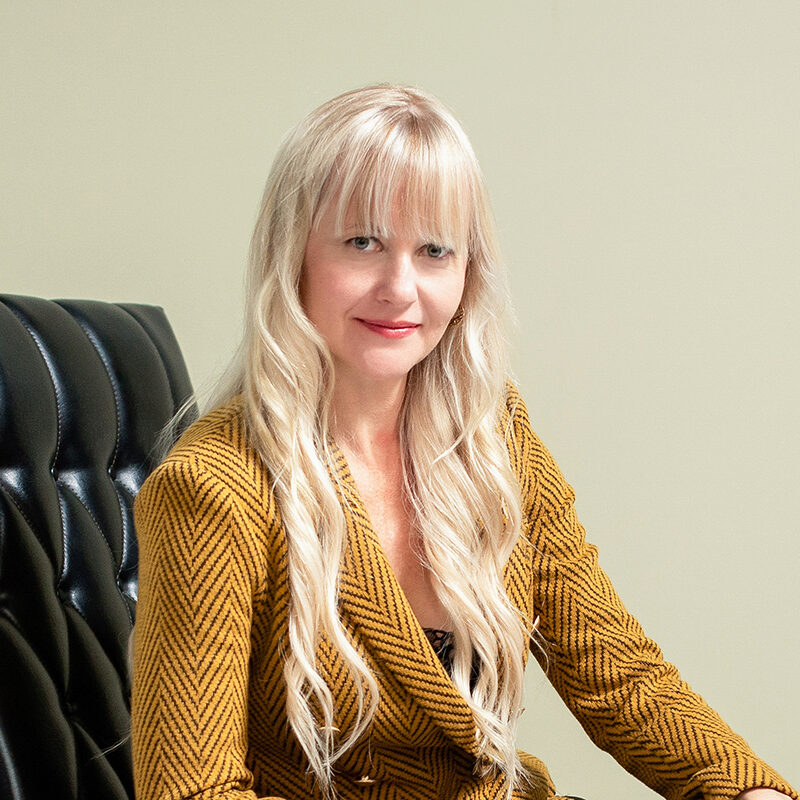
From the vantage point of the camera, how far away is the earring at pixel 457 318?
4.18 feet

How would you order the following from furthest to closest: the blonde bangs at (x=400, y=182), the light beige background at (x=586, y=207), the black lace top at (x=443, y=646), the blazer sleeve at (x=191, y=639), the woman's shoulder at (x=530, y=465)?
the light beige background at (x=586, y=207)
the woman's shoulder at (x=530, y=465)
the black lace top at (x=443, y=646)
the blonde bangs at (x=400, y=182)
the blazer sleeve at (x=191, y=639)

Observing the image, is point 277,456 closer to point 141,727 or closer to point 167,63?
point 141,727

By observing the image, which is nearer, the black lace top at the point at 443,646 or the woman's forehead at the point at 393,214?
the woman's forehead at the point at 393,214

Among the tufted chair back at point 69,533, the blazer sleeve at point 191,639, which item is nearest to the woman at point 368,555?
the blazer sleeve at point 191,639

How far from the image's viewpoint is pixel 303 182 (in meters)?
1.10

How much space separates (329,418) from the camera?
1208 mm

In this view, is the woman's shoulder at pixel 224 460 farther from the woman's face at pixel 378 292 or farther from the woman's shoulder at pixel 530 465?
the woman's shoulder at pixel 530 465

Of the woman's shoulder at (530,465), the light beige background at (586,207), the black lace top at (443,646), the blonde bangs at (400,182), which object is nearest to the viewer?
the blonde bangs at (400,182)

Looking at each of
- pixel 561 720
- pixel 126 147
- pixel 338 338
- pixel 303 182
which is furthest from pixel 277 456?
pixel 561 720

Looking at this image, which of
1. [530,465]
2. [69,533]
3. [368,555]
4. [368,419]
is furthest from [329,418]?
[69,533]

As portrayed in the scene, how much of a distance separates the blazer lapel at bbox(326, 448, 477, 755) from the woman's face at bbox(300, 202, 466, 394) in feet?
0.51

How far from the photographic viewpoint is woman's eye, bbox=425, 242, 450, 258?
44.7 inches

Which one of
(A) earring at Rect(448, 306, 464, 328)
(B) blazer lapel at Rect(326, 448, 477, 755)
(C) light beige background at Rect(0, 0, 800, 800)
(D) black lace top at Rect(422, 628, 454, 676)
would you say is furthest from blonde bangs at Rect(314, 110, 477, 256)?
(C) light beige background at Rect(0, 0, 800, 800)

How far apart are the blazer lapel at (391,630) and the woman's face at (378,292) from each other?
6.1 inches
